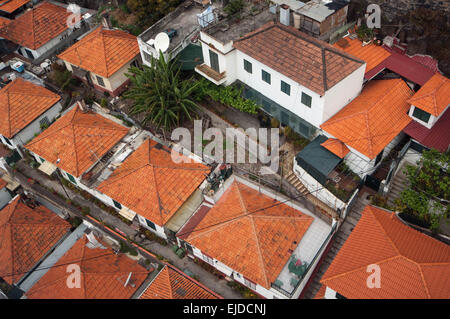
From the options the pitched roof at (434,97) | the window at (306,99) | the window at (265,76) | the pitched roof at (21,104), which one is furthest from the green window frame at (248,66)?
the pitched roof at (21,104)

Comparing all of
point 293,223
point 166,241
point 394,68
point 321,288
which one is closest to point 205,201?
point 166,241

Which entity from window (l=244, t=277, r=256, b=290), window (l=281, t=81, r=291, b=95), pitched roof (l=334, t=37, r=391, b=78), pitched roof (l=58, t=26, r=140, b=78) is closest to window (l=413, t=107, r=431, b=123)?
pitched roof (l=334, t=37, r=391, b=78)

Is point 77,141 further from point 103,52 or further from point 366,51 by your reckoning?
point 366,51

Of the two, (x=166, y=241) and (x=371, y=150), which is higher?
(x=371, y=150)

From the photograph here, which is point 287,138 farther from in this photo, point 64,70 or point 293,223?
point 64,70

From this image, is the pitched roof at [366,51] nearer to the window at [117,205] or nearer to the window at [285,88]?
the window at [285,88]

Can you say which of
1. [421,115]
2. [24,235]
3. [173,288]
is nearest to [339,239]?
[421,115]
